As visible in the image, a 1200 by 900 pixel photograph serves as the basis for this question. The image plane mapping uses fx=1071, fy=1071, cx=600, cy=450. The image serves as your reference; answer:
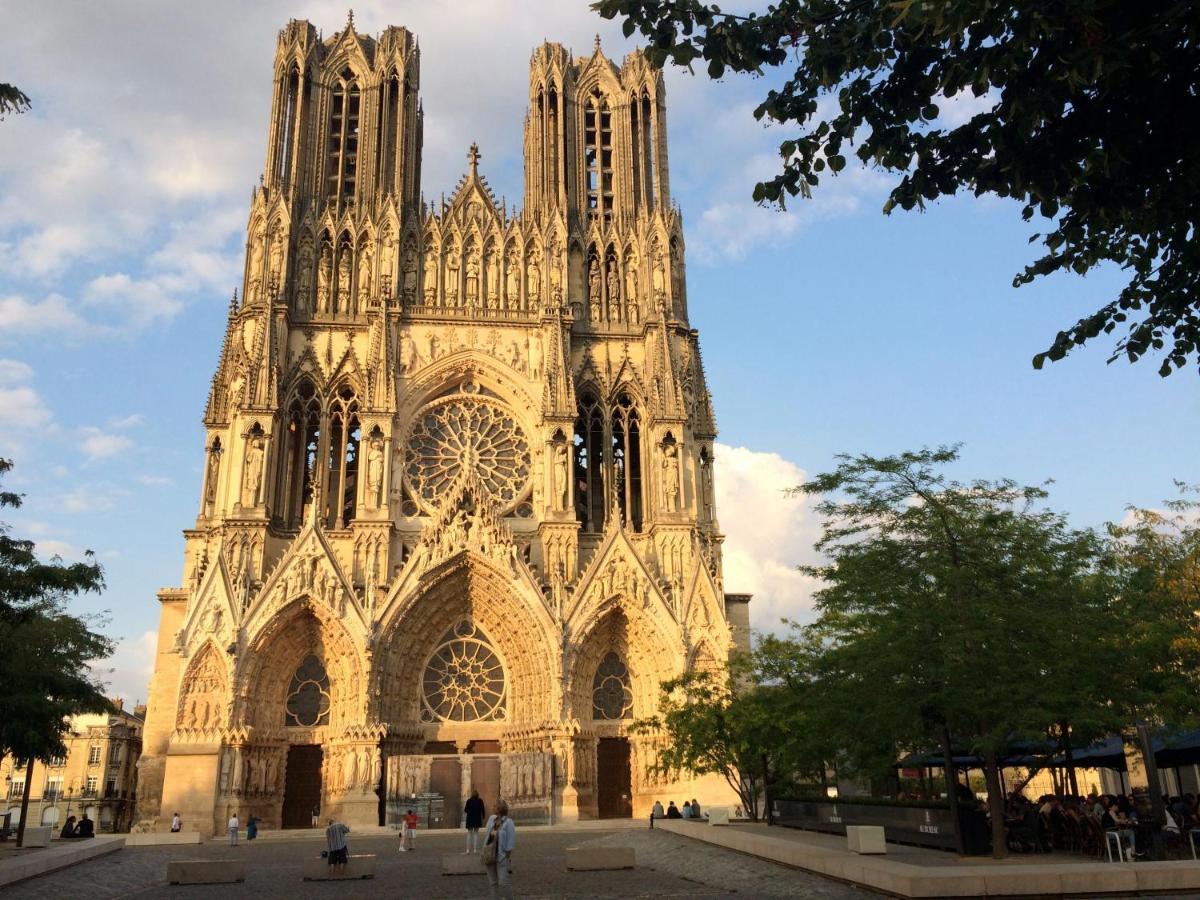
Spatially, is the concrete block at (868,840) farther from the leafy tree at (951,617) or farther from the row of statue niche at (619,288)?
the row of statue niche at (619,288)

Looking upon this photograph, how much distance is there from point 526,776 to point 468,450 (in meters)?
11.5

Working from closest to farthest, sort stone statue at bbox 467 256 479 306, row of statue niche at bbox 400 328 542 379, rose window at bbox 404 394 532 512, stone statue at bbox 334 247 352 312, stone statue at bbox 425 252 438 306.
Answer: rose window at bbox 404 394 532 512
row of statue niche at bbox 400 328 542 379
stone statue at bbox 334 247 352 312
stone statue at bbox 425 252 438 306
stone statue at bbox 467 256 479 306

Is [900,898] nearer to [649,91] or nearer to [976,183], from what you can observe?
[976,183]

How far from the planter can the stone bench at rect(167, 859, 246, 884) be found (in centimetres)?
1065

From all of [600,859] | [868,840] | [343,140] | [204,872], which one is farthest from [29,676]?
[343,140]

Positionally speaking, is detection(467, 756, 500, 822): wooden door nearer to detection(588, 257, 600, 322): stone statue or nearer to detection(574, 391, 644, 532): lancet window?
detection(574, 391, 644, 532): lancet window

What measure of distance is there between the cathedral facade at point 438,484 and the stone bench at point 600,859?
49.2ft

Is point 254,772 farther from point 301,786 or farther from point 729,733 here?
point 729,733

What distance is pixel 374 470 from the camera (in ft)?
116

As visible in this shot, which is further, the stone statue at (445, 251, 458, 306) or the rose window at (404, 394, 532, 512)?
the stone statue at (445, 251, 458, 306)

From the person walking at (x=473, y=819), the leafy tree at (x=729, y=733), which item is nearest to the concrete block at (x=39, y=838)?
the person walking at (x=473, y=819)

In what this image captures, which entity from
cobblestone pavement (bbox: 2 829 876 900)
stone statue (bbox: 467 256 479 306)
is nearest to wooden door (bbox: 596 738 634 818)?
cobblestone pavement (bbox: 2 829 876 900)

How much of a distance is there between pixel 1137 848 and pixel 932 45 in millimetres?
13850

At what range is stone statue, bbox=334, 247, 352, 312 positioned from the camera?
127 feet
